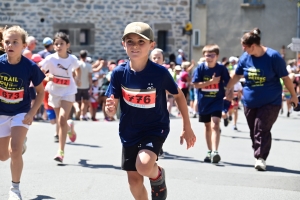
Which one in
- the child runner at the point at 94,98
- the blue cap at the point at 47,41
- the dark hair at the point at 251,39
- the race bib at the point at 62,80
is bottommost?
the child runner at the point at 94,98

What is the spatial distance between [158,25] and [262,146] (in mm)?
21083

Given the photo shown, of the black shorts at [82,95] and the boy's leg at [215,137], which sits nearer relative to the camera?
the boy's leg at [215,137]

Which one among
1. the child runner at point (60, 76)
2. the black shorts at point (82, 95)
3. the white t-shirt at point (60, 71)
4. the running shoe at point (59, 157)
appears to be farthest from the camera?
the black shorts at point (82, 95)

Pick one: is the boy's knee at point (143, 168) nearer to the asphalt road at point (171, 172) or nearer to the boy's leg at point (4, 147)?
the asphalt road at point (171, 172)

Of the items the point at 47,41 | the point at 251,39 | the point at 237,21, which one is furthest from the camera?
the point at 237,21

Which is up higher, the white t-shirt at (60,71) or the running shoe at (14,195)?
the white t-shirt at (60,71)

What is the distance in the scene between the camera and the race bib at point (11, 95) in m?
7.43

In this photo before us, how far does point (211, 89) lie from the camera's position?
35.6ft

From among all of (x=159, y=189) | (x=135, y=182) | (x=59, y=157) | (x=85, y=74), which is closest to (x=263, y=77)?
(x=59, y=157)

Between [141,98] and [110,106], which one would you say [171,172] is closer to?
[141,98]

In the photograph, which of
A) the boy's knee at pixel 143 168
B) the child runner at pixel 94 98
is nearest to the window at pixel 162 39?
the child runner at pixel 94 98

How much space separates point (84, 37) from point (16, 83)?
75.8 ft

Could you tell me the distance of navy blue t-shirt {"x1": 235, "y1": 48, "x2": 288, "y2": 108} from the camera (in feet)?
31.7

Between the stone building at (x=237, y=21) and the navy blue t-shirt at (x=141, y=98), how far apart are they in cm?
3075
